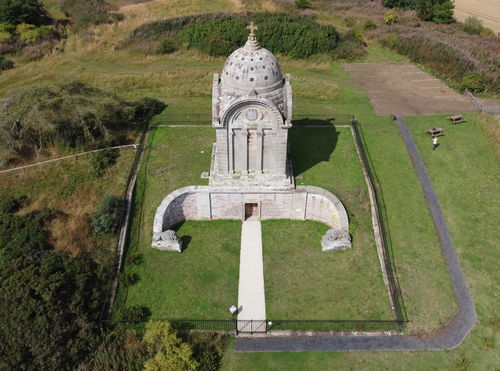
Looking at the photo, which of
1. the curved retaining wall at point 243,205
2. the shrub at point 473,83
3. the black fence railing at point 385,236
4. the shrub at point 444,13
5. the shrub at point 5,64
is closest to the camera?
the black fence railing at point 385,236

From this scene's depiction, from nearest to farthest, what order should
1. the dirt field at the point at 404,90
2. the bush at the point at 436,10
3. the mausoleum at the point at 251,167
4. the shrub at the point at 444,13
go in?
1. the mausoleum at the point at 251,167
2. the dirt field at the point at 404,90
3. the shrub at the point at 444,13
4. the bush at the point at 436,10

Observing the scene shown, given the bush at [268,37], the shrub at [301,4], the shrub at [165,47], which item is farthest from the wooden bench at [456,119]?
the shrub at [301,4]

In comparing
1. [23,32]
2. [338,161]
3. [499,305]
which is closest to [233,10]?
[23,32]

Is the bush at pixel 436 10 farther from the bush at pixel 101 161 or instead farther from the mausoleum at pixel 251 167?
the bush at pixel 101 161

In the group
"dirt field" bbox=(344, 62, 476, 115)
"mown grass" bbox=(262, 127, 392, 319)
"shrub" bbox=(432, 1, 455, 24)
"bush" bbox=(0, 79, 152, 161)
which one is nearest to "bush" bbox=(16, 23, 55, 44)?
"bush" bbox=(0, 79, 152, 161)

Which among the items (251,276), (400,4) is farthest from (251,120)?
(400,4)

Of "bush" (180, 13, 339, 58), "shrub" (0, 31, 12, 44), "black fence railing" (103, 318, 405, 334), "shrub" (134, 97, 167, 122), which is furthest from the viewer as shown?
"shrub" (0, 31, 12, 44)

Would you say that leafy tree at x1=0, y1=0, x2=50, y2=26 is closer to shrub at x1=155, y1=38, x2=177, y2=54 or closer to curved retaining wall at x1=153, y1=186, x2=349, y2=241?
shrub at x1=155, y1=38, x2=177, y2=54
